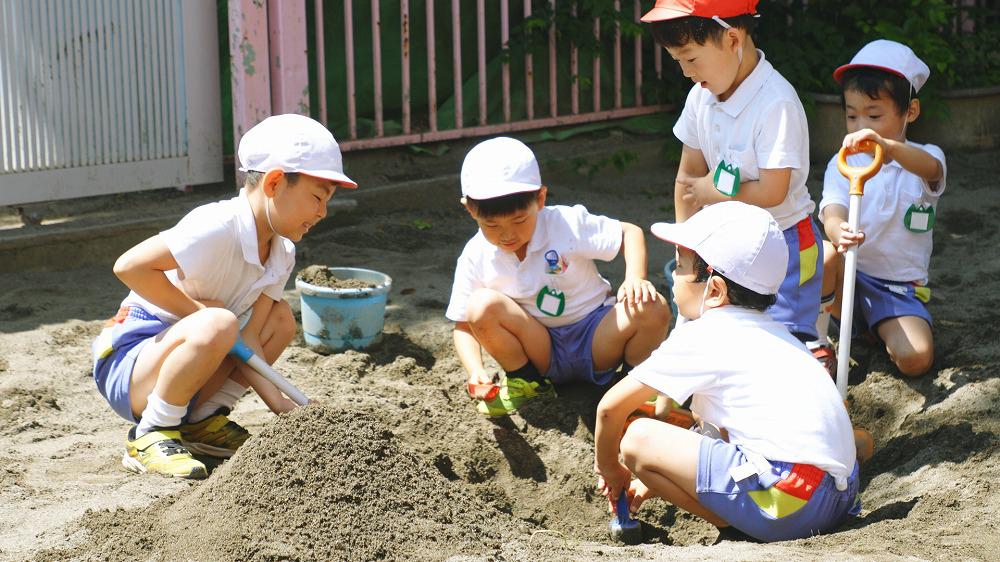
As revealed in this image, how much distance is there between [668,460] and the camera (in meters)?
3.22

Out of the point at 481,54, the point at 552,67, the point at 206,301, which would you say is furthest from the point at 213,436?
the point at 552,67

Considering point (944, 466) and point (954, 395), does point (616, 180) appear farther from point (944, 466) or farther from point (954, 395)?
point (944, 466)

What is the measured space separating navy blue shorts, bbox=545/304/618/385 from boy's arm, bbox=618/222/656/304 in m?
0.16

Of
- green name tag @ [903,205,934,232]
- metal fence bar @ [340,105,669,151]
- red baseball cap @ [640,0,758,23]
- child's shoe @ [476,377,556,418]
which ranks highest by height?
red baseball cap @ [640,0,758,23]

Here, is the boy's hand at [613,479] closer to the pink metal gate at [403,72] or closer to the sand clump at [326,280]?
the sand clump at [326,280]

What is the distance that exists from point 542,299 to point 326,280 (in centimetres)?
95

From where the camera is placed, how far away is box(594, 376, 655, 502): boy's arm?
129 inches

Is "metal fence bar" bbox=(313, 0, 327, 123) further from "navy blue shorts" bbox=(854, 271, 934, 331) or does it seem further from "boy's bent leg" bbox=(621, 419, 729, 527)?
"boy's bent leg" bbox=(621, 419, 729, 527)

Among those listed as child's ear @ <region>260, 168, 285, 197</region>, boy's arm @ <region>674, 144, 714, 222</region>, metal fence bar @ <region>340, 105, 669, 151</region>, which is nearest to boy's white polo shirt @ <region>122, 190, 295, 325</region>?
child's ear @ <region>260, 168, 285, 197</region>

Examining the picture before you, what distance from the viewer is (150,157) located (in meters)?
5.95

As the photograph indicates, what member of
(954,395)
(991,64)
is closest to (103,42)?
(954,395)

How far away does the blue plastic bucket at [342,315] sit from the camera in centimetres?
460

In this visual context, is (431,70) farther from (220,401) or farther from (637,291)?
(220,401)

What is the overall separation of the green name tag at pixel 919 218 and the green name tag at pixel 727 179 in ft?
3.10
